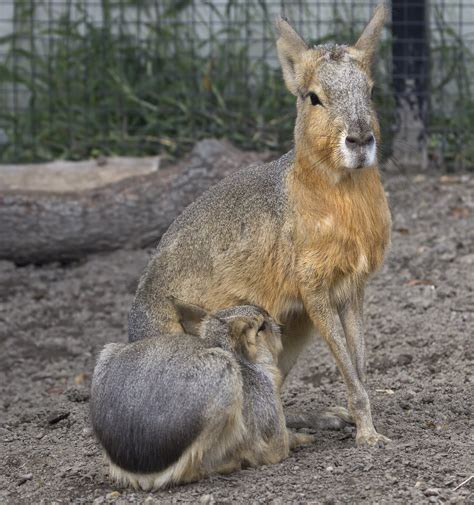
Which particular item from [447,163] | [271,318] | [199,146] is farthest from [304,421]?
[447,163]

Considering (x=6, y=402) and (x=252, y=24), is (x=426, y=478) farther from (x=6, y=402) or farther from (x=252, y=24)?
(x=252, y=24)

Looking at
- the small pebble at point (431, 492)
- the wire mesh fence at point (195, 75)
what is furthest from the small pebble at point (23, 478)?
the wire mesh fence at point (195, 75)

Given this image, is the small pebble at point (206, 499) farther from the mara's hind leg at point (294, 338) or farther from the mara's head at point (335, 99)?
the mara's head at point (335, 99)

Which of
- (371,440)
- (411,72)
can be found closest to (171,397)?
(371,440)

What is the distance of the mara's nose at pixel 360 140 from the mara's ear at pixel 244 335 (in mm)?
882

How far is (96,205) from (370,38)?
14.3 feet

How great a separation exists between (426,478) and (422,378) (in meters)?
1.74

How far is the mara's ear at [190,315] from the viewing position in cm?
520

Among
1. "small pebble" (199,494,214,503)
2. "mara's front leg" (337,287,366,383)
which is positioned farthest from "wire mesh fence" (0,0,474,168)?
"small pebble" (199,494,214,503)

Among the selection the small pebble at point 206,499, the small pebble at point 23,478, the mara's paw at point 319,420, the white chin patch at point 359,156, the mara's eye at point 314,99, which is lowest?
the small pebble at point 23,478

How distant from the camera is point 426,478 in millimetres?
4629

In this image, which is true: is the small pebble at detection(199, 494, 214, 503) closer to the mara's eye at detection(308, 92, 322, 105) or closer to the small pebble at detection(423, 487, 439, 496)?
the small pebble at detection(423, 487, 439, 496)

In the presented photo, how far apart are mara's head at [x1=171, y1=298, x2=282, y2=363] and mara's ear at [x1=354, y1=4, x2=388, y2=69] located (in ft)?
4.07

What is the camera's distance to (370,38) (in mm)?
5414
